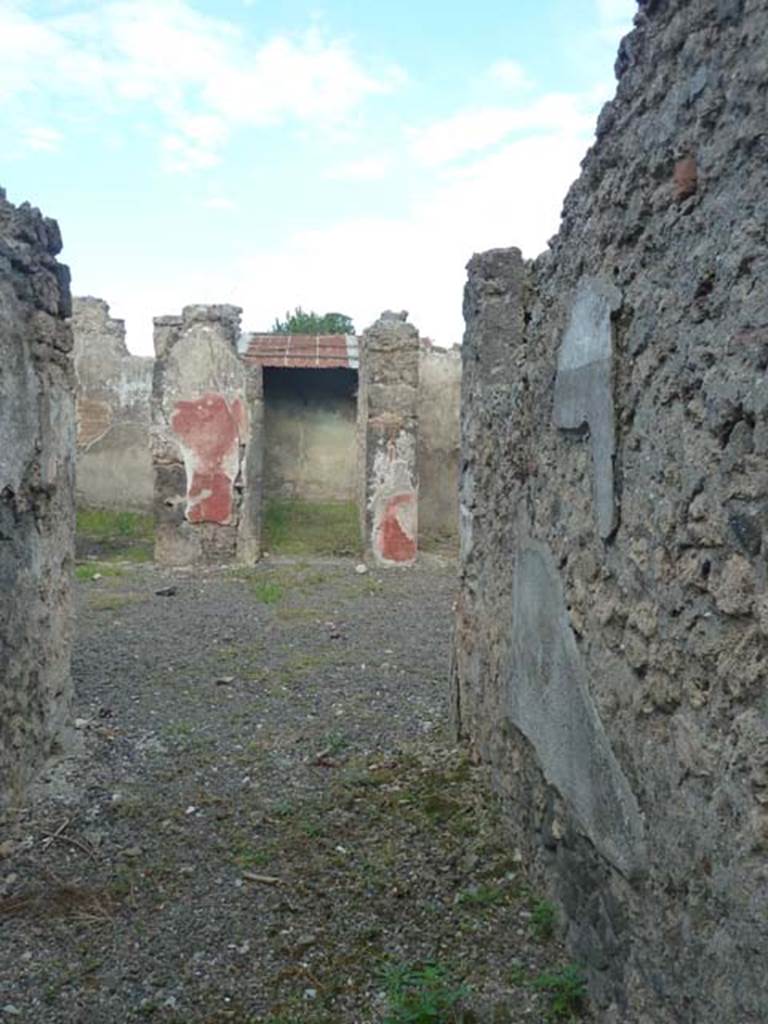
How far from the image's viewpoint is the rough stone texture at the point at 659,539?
4.36 feet

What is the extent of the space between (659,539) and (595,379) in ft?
1.51

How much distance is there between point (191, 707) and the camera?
408cm

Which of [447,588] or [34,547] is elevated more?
[34,547]

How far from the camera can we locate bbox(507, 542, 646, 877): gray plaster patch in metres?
1.79

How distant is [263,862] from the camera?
263 cm

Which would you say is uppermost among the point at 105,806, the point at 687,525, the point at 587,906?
the point at 687,525

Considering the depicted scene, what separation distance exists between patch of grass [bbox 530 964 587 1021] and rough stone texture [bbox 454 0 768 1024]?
0.04 m

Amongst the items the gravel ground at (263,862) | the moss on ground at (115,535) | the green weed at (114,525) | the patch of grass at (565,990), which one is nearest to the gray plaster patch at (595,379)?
the patch of grass at (565,990)

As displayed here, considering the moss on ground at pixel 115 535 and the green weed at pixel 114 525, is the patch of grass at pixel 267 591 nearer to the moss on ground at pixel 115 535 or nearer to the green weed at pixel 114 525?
the moss on ground at pixel 115 535

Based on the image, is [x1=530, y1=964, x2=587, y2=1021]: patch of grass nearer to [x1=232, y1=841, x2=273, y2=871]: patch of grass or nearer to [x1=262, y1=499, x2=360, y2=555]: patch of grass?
[x1=232, y1=841, x2=273, y2=871]: patch of grass

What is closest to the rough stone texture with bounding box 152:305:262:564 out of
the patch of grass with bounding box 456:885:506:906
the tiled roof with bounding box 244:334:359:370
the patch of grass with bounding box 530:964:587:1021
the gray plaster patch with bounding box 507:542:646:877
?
the tiled roof with bounding box 244:334:359:370

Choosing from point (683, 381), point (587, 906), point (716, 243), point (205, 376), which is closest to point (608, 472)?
point (683, 381)

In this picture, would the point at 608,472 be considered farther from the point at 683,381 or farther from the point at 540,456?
the point at 540,456

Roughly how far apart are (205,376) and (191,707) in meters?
4.59
